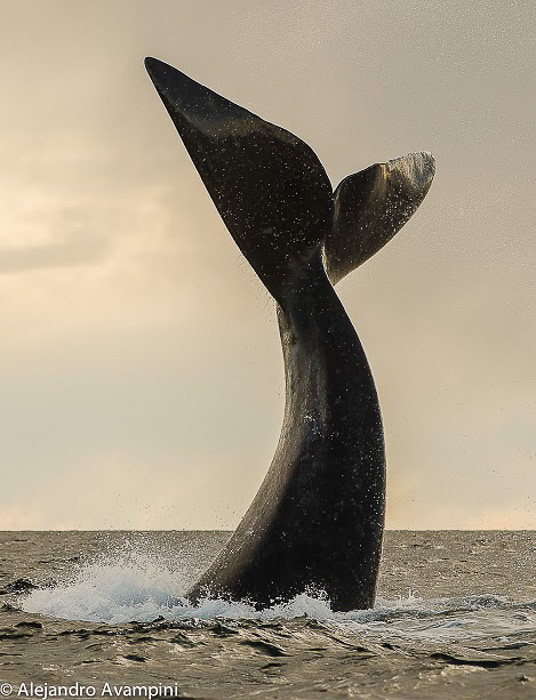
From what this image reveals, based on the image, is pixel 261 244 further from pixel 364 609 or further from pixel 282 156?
pixel 364 609

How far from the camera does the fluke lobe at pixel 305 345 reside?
8961 millimetres

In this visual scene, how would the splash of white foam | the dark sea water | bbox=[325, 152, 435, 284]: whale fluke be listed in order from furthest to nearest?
bbox=[325, 152, 435, 284]: whale fluke
the splash of white foam
the dark sea water

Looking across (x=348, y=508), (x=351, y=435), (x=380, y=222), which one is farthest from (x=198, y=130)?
(x=348, y=508)

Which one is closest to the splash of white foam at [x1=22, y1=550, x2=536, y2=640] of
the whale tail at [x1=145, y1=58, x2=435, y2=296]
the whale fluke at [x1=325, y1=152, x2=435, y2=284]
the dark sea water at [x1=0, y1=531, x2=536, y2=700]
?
the dark sea water at [x1=0, y1=531, x2=536, y2=700]

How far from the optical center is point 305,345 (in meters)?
9.30

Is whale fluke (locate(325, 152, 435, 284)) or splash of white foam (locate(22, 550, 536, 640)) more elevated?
whale fluke (locate(325, 152, 435, 284))

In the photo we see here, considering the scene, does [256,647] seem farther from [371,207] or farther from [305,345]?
[371,207]

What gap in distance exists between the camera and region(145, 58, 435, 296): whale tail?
891cm

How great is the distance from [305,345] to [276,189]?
1.45m

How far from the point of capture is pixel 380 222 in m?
9.66

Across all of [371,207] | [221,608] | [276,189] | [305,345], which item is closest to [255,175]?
[276,189]

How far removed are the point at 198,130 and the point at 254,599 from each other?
4323 mm

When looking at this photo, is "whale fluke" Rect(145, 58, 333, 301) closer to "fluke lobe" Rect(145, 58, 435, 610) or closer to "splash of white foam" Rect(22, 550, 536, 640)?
"fluke lobe" Rect(145, 58, 435, 610)

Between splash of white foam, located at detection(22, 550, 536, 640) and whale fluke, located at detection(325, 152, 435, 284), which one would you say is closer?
splash of white foam, located at detection(22, 550, 536, 640)
